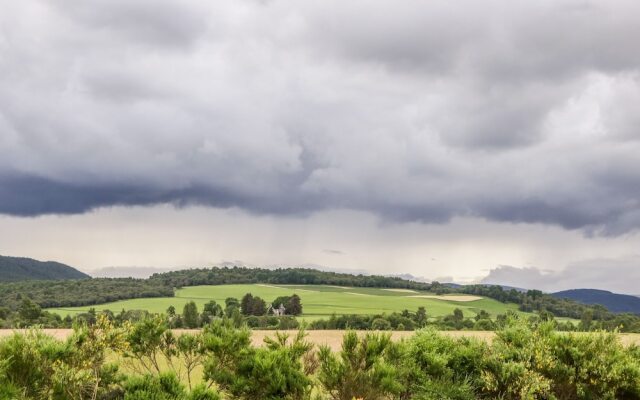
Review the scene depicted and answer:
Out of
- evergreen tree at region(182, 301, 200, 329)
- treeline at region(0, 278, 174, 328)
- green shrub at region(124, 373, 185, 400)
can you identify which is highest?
green shrub at region(124, 373, 185, 400)

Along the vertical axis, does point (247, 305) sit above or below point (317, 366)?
below

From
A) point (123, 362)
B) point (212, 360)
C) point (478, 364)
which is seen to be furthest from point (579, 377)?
point (123, 362)

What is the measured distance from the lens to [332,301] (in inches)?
4149

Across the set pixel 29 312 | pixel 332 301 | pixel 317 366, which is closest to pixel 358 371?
pixel 317 366

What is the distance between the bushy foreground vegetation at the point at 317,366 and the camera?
1273cm

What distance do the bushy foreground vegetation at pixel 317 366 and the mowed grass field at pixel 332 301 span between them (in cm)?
6390

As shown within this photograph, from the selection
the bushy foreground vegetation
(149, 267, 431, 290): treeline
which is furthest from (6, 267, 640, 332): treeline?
the bushy foreground vegetation

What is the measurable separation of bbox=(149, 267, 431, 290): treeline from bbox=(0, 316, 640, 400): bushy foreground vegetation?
120234 millimetres

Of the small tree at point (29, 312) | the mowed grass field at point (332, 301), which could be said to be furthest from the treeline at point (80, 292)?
the small tree at point (29, 312)

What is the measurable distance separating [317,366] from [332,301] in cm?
8825

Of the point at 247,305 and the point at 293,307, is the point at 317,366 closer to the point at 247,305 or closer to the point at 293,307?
the point at 247,305

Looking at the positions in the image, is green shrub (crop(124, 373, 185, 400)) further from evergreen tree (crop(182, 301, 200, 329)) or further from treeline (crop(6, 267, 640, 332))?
treeline (crop(6, 267, 640, 332))

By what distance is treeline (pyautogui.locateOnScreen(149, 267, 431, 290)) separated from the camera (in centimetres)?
13802

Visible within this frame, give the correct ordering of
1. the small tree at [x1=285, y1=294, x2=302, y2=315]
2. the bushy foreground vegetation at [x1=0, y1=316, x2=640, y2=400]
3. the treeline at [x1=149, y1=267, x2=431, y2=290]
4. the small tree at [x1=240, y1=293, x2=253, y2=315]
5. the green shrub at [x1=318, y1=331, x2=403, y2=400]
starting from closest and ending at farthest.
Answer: the bushy foreground vegetation at [x1=0, y1=316, x2=640, y2=400]
the green shrub at [x1=318, y1=331, x2=403, y2=400]
the small tree at [x1=240, y1=293, x2=253, y2=315]
the small tree at [x1=285, y1=294, x2=302, y2=315]
the treeline at [x1=149, y1=267, x2=431, y2=290]
